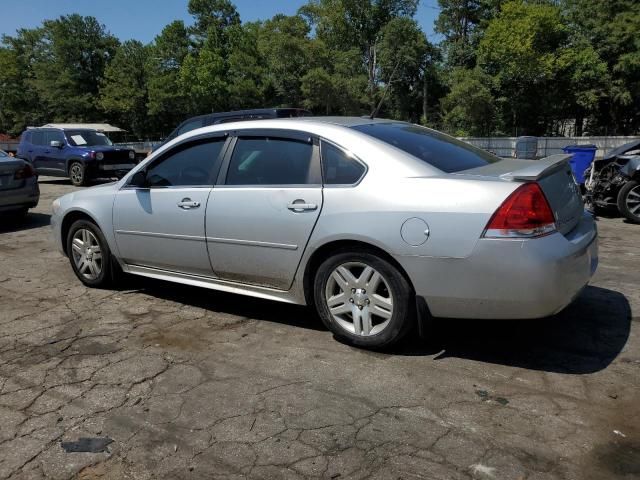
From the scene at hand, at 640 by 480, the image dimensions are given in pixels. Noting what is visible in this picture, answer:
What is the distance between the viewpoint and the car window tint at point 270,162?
3.96 m

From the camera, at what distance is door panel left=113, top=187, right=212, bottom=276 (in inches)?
173

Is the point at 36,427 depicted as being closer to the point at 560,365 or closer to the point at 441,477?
the point at 441,477

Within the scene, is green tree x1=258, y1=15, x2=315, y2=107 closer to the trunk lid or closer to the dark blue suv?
the dark blue suv

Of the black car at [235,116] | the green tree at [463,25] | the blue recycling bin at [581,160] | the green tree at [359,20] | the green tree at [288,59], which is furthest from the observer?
the green tree at [359,20]

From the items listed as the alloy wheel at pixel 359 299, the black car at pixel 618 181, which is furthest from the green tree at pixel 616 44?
the alloy wheel at pixel 359 299

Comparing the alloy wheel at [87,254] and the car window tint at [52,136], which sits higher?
the car window tint at [52,136]

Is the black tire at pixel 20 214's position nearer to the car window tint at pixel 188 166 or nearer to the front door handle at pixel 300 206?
the car window tint at pixel 188 166

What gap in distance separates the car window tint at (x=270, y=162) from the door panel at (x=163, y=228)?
0.32 m

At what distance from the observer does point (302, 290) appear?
156 inches

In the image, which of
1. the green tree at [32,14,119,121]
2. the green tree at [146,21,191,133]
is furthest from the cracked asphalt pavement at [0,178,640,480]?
the green tree at [32,14,119,121]

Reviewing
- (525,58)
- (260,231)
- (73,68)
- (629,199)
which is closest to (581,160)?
(629,199)

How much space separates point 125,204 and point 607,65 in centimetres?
4388

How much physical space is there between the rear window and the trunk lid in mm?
127

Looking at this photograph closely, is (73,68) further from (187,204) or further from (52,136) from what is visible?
(187,204)
